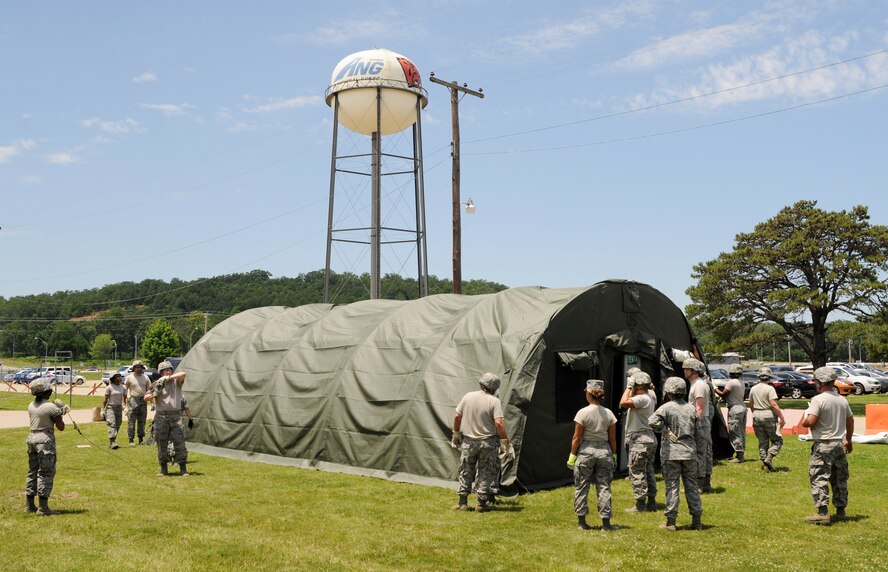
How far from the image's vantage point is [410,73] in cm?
3175

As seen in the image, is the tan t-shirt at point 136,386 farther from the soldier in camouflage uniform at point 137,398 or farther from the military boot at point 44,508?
the military boot at point 44,508

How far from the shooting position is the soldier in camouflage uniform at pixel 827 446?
10.1 metres

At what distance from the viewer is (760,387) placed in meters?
14.7

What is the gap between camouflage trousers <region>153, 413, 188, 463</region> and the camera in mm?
14102

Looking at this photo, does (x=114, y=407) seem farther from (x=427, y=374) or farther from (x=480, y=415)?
(x=480, y=415)

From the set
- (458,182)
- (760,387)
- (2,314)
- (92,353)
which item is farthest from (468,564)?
(2,314)

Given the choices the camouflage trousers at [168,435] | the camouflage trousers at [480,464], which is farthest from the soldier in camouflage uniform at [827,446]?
the camouflage trousers at [168,435]

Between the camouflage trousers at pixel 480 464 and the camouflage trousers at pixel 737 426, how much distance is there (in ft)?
20.7

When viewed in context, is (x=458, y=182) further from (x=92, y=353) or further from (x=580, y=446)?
(x=92, y=353)

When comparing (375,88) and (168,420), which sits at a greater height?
(375,88)

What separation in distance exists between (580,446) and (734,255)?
88.8 feet

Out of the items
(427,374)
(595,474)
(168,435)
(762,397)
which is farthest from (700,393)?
(168,435)

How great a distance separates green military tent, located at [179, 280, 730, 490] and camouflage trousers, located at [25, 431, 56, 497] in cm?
524

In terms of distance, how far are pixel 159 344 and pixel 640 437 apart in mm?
98917
